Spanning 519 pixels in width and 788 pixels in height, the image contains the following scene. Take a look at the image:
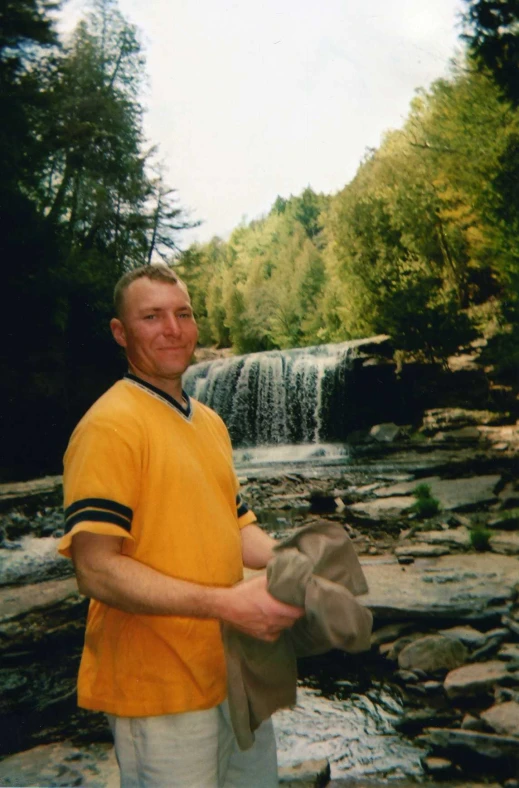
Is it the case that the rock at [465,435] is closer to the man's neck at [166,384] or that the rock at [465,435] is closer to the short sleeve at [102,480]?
the man's neck at [166,384]

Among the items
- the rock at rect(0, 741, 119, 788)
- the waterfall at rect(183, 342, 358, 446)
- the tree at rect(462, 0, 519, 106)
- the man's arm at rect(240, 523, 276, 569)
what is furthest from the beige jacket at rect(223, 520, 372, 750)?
the tree at rect(462, 0, 519, 106)

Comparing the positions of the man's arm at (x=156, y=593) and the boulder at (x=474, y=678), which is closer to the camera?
the man's arm at (x=156, y=593)

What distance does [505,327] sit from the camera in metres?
2.25

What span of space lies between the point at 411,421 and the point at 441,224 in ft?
2.73

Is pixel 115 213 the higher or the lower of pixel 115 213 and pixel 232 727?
the higher

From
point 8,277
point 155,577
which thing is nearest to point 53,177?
point 8,277

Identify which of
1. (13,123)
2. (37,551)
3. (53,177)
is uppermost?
(13,123)

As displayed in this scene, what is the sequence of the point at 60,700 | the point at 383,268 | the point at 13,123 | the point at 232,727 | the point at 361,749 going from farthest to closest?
the point at 383,268 < the point at 13,123 < the point at 60,700 < the point at 361,749 < the point at 232,727

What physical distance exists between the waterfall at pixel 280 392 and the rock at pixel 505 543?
877 millimetres

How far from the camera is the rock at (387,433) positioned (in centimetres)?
256

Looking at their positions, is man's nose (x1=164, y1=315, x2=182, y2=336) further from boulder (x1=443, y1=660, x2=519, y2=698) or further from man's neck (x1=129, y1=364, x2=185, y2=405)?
boulder (x1=443, y1=660, x2=519, y2=698)

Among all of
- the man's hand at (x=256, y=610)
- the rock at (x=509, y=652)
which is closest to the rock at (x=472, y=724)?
the rock at (x=509, y=652)

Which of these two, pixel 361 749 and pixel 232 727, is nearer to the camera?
pixel 232 727

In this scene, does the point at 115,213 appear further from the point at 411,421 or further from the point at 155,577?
the point at 155,577
